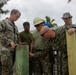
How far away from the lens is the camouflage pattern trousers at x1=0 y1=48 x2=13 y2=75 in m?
4.71

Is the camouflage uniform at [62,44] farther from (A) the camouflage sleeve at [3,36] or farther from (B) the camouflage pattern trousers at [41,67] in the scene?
(A) the camouflage sleeve at [3,36]

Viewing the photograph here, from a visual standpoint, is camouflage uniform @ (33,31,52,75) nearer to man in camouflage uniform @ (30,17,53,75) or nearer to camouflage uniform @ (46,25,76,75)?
man in camouflage uniform @ (30,17,53,75)

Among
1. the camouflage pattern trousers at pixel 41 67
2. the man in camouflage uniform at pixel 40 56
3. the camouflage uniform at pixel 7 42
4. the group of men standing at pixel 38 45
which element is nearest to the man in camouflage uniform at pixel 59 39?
the group of men standing at pixel 38 45

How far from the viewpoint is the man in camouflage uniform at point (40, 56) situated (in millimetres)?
4797

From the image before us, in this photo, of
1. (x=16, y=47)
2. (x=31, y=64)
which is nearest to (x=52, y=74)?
(x=31, y=64)

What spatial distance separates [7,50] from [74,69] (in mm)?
1381

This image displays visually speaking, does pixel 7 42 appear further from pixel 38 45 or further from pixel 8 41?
pixel 38 45

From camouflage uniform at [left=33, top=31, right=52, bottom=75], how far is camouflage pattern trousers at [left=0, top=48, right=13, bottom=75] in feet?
1.66

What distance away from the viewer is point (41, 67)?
16.6 ft

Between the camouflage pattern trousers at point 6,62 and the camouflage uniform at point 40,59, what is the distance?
1.66ft

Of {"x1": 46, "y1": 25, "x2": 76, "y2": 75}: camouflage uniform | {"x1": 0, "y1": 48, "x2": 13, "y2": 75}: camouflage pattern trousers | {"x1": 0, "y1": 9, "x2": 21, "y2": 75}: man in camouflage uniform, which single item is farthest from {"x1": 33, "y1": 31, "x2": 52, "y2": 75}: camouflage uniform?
{"x1": 0, "y1": 48, "x2": 13, "y2": 75}: camouflage pattern trousers

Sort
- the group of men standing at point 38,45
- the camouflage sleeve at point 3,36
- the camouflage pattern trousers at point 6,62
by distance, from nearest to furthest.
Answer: the group of men standing at point 38,45
the camouflage pattern trousers at point 6,62
the camouflage sleeve at point 3,36

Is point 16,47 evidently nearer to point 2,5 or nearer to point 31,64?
point 31,64

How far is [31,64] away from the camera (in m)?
5.20
